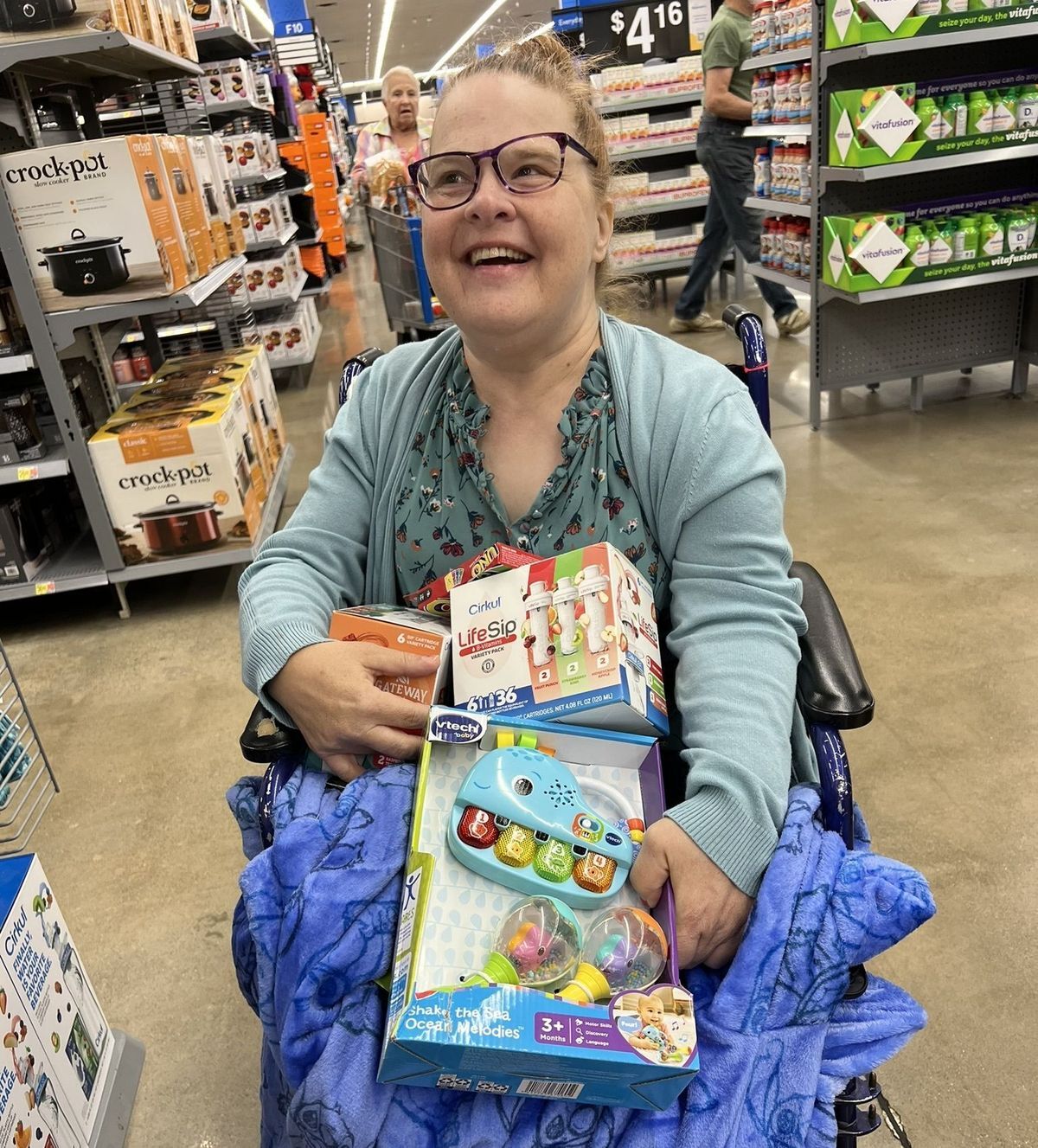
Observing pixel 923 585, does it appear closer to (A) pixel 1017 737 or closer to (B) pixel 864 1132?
(A) pixel 1017 737

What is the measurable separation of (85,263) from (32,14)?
667mm

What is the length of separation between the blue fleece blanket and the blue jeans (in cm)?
485

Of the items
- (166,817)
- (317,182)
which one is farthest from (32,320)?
(317,182)

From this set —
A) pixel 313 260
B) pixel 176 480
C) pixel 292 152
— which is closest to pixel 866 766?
pixel 176 480

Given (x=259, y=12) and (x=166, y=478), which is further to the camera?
(x=259, y=12)

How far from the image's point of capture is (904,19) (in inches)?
133

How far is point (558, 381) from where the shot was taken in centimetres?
131

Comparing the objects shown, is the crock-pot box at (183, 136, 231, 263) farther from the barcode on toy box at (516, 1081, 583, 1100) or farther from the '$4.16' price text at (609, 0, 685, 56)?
the '$4.16' price text at (609, 0, 685, 56)

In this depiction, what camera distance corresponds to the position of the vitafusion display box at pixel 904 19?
133 inches

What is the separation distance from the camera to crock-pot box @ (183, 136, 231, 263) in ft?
11.2

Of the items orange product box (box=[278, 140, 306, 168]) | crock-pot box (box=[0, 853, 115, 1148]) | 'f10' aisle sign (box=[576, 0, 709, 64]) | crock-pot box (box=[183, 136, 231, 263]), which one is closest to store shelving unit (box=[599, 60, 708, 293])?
'f10' aisle sign (box=[576, 0, 709, 64])

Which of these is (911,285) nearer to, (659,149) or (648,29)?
(659,149)

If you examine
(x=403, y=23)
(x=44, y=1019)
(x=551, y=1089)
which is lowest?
(x=44, y=1019)

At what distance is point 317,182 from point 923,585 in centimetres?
1028
